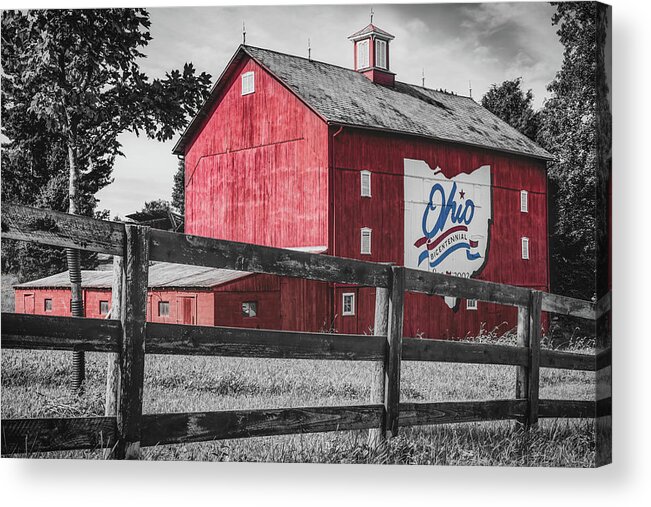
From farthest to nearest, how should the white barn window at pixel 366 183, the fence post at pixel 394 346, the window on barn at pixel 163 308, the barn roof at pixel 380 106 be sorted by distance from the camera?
the white barn window at pixel 366 183 < the barn roof at pixel 380 106 < the window on barn at pixel 163 308 < the fence post at pixel 394 346

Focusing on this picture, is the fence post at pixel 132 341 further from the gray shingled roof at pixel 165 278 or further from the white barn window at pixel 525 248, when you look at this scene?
the white barn window at pixel 525 248

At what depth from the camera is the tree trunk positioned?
19.5 feet

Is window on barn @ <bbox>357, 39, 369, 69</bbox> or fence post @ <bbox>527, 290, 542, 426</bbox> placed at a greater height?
window on barn @ <bbox>357, 39, 369, 69</bbox>

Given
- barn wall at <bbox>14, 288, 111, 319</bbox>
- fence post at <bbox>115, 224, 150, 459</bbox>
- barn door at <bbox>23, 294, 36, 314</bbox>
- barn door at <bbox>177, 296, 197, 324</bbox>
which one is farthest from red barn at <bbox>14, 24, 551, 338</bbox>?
fence post at <bbox>115, 224, 150, 459</bbox>

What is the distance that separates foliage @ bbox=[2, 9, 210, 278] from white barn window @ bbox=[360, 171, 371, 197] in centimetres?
141

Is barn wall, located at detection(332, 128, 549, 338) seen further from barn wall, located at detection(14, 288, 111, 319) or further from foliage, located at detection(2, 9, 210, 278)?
barn wall, located at detection(14, 288, 111, 319)

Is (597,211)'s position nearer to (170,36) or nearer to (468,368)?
(468,368)

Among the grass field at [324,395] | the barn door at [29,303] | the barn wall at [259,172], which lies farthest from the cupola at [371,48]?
the barn door at [29,303]

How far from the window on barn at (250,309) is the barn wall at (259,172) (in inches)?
22.7

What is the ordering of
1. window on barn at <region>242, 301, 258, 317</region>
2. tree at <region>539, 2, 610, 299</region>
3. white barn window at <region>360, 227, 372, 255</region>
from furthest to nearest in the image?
white barn window at <region>360, 227, 372, 255</region> → window on barn at <region>242, 301, 258, 317</region> → tree at <region>539, 2, 610, 299</region>

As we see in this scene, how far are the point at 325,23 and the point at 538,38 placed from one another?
152 cm

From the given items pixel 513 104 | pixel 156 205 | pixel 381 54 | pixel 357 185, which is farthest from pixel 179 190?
pixel 513 104

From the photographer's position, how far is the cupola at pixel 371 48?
618 cm

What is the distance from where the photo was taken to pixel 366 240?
264 inches
